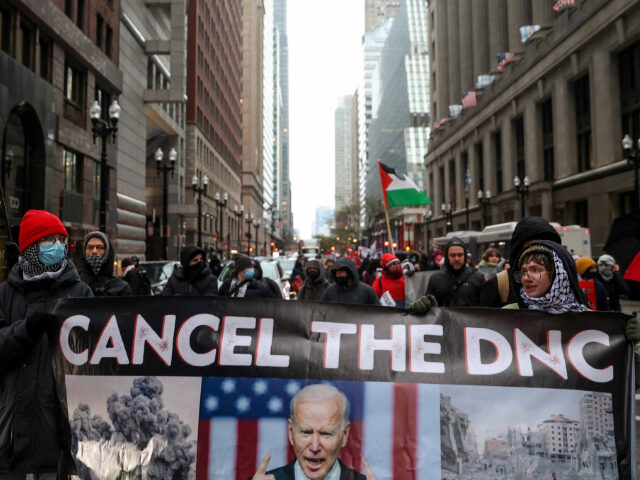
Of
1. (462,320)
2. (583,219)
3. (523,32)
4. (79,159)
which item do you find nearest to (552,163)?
(583,219)

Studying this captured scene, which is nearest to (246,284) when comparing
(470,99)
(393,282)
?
(393,282)

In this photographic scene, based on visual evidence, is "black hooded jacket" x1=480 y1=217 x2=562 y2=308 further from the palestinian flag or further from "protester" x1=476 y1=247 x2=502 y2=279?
the palestinian flag

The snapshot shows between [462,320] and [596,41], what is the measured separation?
113 feet

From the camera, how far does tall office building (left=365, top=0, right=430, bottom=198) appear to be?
105688 mm

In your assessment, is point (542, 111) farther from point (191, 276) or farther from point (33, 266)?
point (33, 266)

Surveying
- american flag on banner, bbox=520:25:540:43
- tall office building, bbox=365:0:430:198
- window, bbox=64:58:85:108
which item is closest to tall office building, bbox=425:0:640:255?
american flag on banner, bbox=520:25:540:43

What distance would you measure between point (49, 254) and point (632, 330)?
3741 millimetres

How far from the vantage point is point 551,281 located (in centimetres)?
335

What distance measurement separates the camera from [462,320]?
3320 mm

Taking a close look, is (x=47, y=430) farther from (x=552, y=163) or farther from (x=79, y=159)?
(x=552, y=163)

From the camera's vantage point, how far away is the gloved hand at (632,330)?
3.16 meters

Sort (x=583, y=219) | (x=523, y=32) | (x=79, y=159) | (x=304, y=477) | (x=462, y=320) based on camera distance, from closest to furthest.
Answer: (x=304, y=477) → (x=462, y=320) → (x=79, y=159) → (x=583, y=219) → (x=523, y=32)

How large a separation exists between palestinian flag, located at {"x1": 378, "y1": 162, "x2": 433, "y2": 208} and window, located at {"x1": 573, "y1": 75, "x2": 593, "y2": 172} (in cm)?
2429

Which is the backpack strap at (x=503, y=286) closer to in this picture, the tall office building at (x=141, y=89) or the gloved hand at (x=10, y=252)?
the gloved hand at (x=10, y=252)
